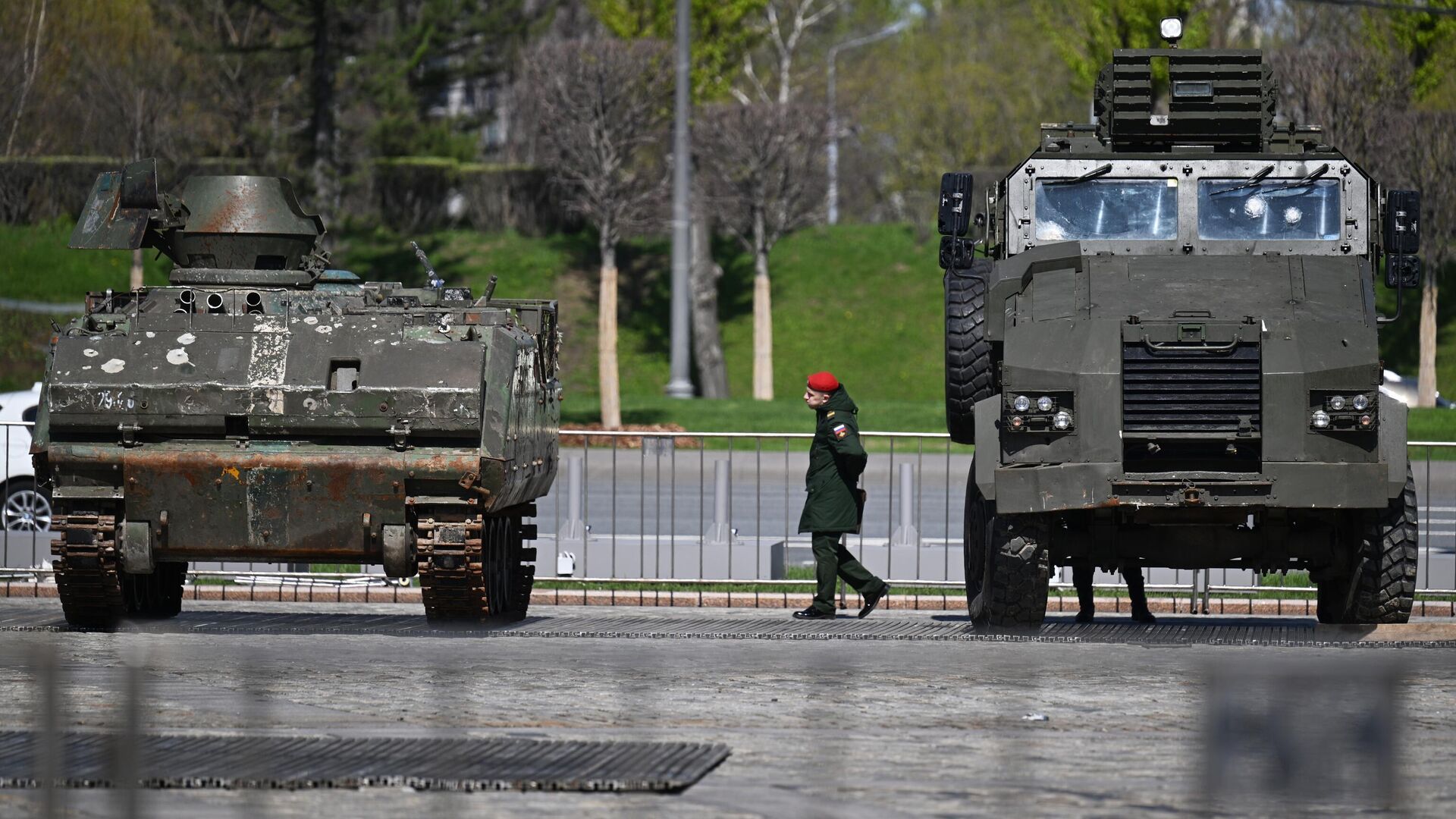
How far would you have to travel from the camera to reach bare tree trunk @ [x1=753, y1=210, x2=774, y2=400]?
4138 cm

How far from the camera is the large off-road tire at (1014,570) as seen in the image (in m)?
13.2

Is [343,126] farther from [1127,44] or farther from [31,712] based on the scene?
[31,712]

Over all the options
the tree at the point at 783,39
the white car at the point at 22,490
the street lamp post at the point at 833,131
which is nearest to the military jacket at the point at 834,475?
the white car at the point at 22,490

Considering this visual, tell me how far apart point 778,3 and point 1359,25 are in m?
24.9

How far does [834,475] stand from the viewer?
15.2m

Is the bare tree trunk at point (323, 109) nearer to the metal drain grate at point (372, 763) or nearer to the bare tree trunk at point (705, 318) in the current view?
A: the bare tree trunk at point (705, 318)

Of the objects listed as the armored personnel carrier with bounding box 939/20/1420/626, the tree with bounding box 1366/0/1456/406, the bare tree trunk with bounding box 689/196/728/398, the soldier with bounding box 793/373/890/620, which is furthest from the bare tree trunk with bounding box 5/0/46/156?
the armored personnel carrier with bounding box 939/20/1420/626

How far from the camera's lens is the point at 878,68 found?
68.3 m

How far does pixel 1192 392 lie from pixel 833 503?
3.09 m

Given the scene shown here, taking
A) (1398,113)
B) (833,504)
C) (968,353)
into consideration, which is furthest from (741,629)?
(1398,113)

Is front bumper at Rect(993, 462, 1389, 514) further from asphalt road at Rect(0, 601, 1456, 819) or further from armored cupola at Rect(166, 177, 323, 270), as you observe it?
armored cupola at Rect(166, 177, 323, 270)

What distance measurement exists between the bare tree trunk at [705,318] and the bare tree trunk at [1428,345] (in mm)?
12772

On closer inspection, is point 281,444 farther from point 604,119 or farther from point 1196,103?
point 604,119

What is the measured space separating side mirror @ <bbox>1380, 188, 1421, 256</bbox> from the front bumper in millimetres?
1763
